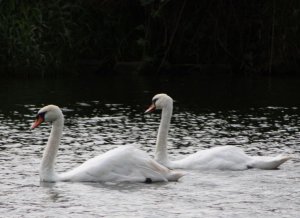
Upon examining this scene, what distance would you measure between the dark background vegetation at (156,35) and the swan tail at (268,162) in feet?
66.6

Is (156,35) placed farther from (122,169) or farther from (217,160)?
(122,169)

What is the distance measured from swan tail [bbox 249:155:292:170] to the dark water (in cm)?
14

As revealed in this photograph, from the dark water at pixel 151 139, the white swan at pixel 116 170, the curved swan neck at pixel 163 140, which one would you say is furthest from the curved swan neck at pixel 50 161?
the curved swan neck at pixel 163 140

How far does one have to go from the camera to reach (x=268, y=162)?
17.9 meters

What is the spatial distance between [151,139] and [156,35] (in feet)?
66.3

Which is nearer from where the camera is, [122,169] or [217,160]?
[122,169]

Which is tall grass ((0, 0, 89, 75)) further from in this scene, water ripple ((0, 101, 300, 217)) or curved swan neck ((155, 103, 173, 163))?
curved swan neck ((155, 103, 173, 163))

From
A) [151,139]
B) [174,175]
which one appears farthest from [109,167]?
[151,139]

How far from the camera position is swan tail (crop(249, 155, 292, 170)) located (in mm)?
17781

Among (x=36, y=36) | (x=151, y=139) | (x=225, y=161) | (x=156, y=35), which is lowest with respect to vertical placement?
(x=151, y=139)

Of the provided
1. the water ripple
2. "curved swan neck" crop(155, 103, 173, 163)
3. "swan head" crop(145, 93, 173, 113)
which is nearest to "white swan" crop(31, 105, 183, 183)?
the water ripple

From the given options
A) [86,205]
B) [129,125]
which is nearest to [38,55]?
[129,125]

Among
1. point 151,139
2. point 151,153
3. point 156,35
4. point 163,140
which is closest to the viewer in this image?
point 163,140

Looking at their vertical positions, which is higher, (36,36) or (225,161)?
(36,36)
